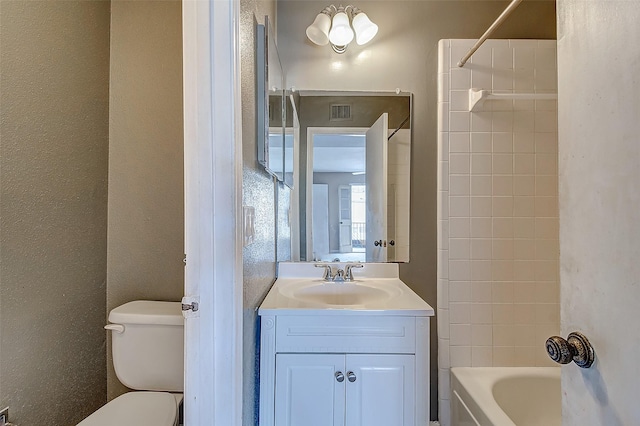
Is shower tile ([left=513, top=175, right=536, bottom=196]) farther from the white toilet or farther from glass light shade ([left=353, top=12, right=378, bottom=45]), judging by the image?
the white toilet

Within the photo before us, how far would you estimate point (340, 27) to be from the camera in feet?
4.88

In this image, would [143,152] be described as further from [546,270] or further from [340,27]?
[546,270]

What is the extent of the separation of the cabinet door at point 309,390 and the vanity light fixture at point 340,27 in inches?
59.8

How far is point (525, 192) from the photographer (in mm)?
1486

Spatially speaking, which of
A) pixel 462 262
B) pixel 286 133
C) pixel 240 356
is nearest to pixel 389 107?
pixel 286 133

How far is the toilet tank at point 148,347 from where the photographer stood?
1239 millimetres

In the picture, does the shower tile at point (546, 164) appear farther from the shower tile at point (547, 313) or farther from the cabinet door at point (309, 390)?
the cabinet door at point (309, 390)

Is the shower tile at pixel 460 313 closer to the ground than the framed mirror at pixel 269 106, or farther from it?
closer to the ground

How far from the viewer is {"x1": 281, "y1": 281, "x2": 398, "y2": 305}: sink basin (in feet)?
4.67

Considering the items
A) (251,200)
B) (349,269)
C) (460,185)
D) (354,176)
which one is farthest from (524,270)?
(251,200)

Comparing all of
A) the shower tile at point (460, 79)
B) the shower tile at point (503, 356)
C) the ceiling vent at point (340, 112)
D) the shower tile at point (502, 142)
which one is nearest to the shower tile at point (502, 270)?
the shower tile at point (503, 356)

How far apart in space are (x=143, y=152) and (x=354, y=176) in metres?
1.08

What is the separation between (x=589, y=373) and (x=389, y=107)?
139 centimetres

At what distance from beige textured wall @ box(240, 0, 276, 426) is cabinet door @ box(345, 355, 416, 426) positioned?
1.20 ft
